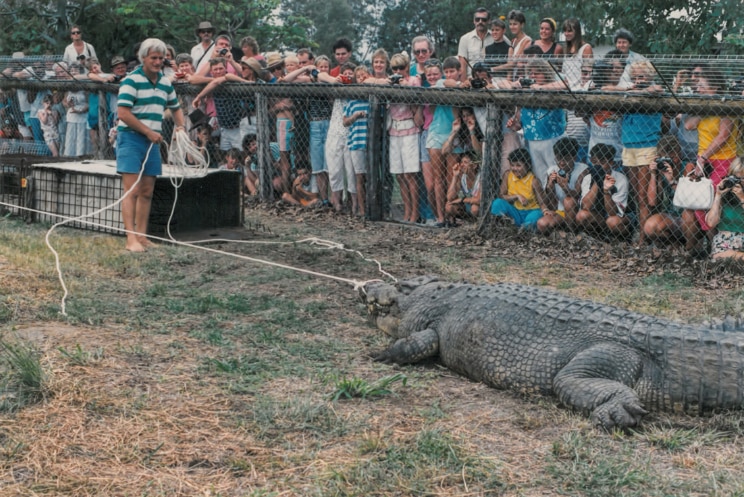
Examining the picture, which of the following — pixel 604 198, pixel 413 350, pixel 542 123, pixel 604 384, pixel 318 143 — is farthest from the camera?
pixel 318 143

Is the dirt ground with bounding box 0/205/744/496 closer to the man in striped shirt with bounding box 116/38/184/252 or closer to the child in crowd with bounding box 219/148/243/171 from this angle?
the man in striped shirt with bounding box 116/38/184/252

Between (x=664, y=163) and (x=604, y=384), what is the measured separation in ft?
12.3

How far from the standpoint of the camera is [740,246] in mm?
6633

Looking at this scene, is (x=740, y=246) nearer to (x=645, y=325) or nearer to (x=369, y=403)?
(x=645, y=325)

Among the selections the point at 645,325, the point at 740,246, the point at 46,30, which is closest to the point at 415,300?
the point at 645,325

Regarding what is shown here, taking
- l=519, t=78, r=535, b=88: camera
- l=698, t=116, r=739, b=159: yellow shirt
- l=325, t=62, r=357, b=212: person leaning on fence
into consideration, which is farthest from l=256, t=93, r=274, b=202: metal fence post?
l=698, t=116, r=739, b=159: yellow shirt

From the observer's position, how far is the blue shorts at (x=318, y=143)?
31.1 feet

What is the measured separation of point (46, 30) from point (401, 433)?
55.2 ft

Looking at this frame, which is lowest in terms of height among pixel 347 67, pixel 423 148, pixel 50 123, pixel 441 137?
pixel 423 148

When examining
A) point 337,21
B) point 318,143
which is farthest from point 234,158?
point 337,21

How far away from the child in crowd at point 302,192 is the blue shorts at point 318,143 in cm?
21

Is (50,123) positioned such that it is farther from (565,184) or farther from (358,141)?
(565,184)

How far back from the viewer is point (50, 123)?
472 inches

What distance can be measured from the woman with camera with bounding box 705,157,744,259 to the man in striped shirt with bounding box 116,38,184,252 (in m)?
4.38
